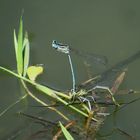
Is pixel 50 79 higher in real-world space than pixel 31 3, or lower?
lower

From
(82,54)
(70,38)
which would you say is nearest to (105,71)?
(82,54)

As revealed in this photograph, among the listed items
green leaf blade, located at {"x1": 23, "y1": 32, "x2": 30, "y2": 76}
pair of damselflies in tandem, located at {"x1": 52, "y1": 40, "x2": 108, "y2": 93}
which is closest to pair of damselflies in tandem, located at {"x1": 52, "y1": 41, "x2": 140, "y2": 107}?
pair of damselflies in tandem, located at {"x1": 52, "y1": 40, "x2": 108, "y2": 93}

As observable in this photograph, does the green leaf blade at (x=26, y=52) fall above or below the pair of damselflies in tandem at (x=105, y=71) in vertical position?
above

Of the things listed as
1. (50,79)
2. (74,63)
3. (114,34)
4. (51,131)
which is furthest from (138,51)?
(51,131)

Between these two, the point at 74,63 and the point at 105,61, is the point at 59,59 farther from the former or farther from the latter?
the point at 105,61

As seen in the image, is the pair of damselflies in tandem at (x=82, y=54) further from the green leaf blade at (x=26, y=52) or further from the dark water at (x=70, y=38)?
the green leaf blade at (x=26, y=52)

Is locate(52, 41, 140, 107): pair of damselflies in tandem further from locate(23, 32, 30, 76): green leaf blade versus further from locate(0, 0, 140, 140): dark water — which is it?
locate(23, 32, 30, 76): green leaf blade

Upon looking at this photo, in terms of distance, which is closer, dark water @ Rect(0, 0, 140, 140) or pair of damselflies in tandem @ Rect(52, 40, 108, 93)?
dark water @ Rect(0, 0, 140, 140)

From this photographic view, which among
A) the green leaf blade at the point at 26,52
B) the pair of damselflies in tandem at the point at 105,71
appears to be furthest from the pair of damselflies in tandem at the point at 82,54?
the green leaf blade at the point at 26,52
